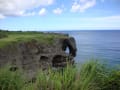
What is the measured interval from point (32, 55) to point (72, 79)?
32449mm

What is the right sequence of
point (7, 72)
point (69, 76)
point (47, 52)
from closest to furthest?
point (69, 76) < point (7, 72) < point (47, 52)

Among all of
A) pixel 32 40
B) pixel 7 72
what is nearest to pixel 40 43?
pixel 32 40

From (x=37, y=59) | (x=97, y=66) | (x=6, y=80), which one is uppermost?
(x=97, y=66)

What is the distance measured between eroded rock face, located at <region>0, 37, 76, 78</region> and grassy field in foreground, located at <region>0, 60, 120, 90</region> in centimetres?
2325

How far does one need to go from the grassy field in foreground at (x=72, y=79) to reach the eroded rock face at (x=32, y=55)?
23.2m

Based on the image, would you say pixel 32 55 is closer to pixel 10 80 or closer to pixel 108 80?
pixel 10 80

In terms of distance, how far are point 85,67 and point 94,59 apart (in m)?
0.39

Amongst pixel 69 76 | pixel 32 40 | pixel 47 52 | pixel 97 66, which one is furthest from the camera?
pixel 47 52

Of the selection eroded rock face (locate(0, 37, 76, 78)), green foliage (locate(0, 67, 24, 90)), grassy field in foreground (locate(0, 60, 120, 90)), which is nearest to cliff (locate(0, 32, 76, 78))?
eroded rock face (locate(0, 37, 76, 78))

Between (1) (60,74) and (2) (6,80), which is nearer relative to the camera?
(1) (60,74)

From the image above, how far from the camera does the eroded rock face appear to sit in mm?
31266

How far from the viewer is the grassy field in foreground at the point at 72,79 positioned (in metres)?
4.94

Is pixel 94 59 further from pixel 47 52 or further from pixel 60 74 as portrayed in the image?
pixel 47 52

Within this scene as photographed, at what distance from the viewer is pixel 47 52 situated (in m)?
40.2
